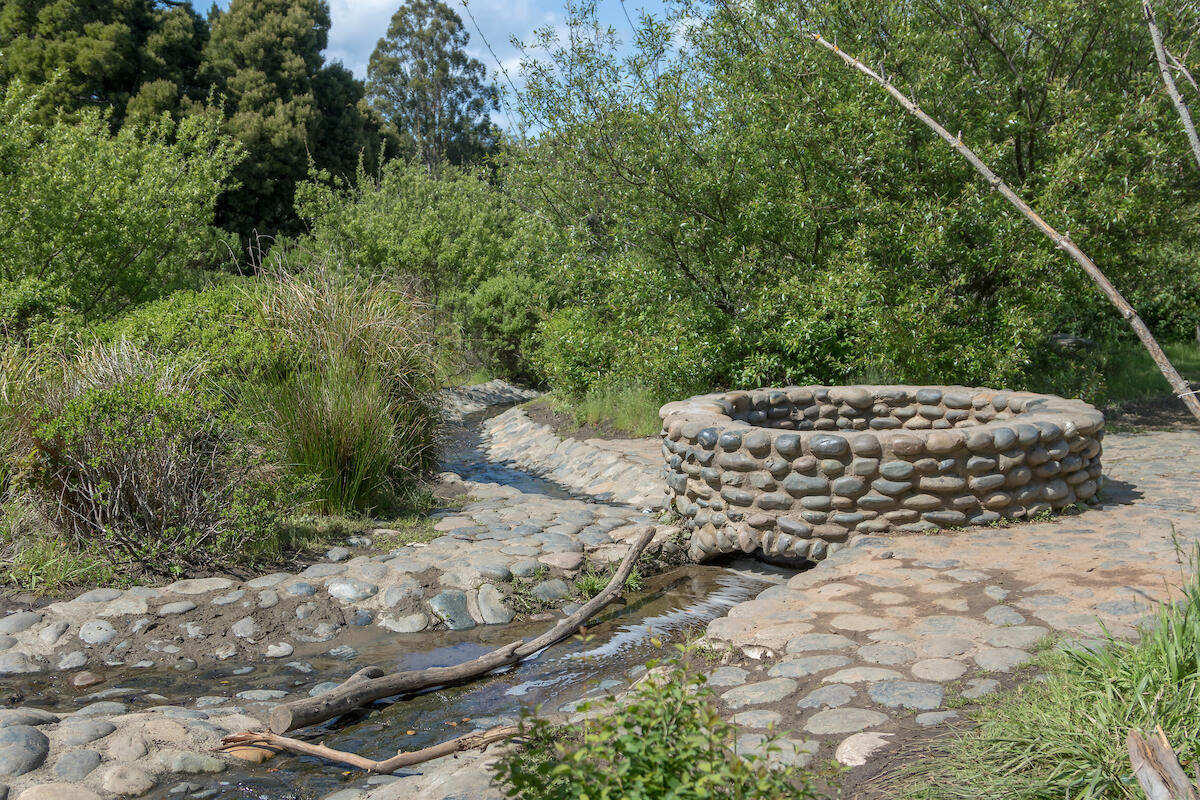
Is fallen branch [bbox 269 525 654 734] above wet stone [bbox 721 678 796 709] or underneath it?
underneath

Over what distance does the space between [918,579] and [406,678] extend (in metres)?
2.91

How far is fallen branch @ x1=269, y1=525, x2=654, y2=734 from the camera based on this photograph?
161 inches

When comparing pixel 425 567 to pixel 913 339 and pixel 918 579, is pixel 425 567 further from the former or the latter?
pixel 913 339

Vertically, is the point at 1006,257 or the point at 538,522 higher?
the point at 1006,257

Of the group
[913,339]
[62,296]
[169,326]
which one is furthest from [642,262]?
[62,296]

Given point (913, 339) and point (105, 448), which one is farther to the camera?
point (913, 339)

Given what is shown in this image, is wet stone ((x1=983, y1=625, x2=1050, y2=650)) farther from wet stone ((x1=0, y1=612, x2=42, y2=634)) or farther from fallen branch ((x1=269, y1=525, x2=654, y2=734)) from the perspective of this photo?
wet stone ((x1=0, y1=612, x2=42, y2=634))

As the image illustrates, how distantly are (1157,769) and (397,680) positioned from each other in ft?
11.0

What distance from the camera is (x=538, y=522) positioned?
301 inches

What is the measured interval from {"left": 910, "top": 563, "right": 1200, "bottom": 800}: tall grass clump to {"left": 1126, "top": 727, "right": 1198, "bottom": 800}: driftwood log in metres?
0.15

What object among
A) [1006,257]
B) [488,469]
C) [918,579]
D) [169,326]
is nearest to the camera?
[918,579]

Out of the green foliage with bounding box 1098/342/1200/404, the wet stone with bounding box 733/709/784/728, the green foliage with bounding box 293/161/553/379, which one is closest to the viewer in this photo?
the wet stone with bounding box 733/709/784/728

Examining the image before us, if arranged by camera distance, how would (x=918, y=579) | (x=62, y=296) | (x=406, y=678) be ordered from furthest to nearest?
(x=62, y=296) → (x=918, y=579) → (x=406, y=678)

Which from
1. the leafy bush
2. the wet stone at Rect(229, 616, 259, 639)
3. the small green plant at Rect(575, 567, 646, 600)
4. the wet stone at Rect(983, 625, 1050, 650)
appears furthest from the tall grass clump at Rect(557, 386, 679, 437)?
the wet stone at Rect(983, 625, 1050, 650)
